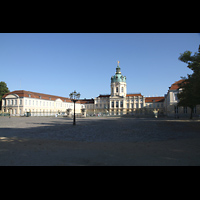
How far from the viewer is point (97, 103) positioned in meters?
94.6

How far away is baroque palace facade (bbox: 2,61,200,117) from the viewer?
5990 centimetres

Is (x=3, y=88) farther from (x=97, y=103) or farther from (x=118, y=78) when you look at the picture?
(x=118, y=78)

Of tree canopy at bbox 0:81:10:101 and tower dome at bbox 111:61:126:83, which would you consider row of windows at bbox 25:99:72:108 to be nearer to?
tree canopy at bbox 0:81:10:101

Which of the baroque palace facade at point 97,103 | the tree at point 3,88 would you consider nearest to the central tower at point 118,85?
the baroque palace facade at point 97,103

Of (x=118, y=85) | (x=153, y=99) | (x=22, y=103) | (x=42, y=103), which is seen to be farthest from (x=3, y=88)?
(x=153, y=99)

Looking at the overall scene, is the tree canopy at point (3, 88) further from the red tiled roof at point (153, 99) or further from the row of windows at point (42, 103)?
the red tiled roof at point (153, 99)

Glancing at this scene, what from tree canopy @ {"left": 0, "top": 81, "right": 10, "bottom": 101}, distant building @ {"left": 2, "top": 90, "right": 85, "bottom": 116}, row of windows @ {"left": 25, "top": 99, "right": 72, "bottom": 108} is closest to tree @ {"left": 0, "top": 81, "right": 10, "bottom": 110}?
tree canopy @ {"left": 0, "top": 81, "right": 10, "bottom": 101}

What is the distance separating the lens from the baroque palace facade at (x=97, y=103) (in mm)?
59900
